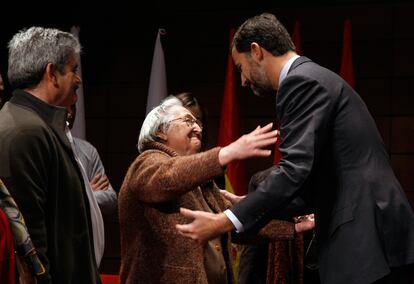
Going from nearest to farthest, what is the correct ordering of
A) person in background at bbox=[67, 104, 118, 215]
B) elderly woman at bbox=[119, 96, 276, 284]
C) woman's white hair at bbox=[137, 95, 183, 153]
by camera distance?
elderly woman at bbox=[119, 96, 276, 284] < woman's white hair at bbox=[137, 95, 183, 153] < person in background at bbox=[67, 104, 118, 215]

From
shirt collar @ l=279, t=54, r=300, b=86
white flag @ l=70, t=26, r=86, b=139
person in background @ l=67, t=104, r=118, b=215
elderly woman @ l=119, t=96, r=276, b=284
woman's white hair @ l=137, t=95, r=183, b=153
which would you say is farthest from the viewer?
white flag @ l=70, t=26, r=86, b=139

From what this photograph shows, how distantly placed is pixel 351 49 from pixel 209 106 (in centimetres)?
112

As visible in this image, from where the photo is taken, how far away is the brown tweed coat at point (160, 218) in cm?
253

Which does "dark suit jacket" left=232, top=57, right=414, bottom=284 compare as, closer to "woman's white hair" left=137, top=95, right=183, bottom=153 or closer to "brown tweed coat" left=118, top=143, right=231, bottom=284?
"brown tweed coat" left=118, top=143, right=231, bottom=284

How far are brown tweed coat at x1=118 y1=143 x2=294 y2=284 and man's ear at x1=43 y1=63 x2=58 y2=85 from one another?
0.59 m

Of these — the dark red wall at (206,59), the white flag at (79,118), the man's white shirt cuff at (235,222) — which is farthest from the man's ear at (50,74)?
the dark red wall at (206,59)

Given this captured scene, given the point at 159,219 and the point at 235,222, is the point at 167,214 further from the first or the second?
the point at 235,222

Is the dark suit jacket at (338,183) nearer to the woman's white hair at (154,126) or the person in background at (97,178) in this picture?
the woman's white hair at (154,126)

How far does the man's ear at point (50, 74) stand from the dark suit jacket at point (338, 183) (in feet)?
2.44

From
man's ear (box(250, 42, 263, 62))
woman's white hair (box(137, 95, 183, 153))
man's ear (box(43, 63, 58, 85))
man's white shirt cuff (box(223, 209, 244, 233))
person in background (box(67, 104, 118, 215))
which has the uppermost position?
man's ear (box(250, 42, 263, 62))

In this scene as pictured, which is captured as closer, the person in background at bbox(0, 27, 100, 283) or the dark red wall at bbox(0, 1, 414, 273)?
the person in background at bbox(0, 27, 100, 283)

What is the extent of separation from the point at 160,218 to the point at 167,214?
0.03m

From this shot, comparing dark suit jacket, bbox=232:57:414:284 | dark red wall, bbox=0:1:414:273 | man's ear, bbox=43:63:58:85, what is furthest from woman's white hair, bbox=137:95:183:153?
dark red wall, bbox=0:1:414:273

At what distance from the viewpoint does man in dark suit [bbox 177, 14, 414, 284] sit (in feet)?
6.37
